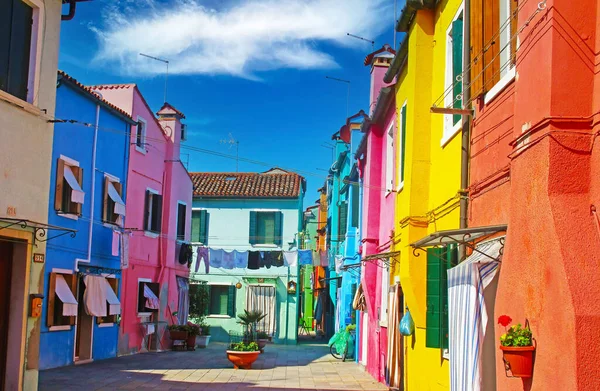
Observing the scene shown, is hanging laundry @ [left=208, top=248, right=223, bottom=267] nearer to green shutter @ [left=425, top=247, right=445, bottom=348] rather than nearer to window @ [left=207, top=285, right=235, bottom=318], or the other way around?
window @ [left=207, top=285, right=235, bottom=318]

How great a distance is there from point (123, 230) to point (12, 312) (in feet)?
38.6

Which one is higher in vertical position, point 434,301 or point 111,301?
point 434,301

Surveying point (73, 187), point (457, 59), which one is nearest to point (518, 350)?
point (457, 59)

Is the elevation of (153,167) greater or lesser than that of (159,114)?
lesser

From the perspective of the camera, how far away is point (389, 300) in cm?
1533

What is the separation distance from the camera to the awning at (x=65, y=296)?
18031 millimetres

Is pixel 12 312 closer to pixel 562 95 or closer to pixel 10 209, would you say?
pixel 10 209

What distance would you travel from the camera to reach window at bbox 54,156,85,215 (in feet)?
59.6

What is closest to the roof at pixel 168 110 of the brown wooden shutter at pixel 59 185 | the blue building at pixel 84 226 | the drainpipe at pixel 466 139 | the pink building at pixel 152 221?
the pink building at pixel 152 221

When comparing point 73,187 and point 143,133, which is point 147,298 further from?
point 73,187

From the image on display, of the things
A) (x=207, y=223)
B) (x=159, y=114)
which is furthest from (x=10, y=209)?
(x=207, y=223)

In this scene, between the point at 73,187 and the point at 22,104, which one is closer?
the point at 22,104

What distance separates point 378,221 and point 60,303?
8.29 meters

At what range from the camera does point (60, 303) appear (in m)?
18.2
